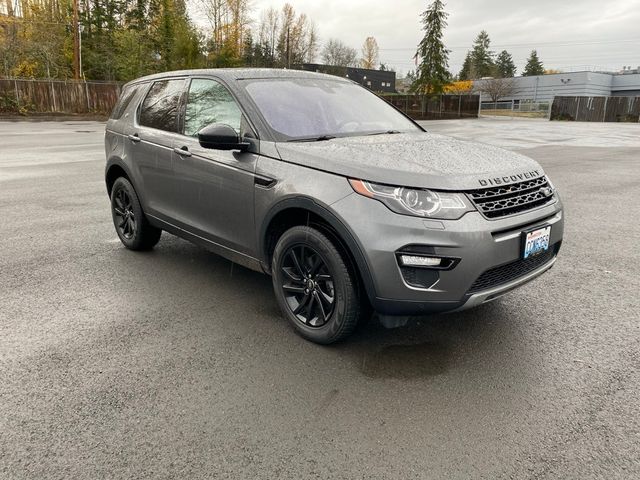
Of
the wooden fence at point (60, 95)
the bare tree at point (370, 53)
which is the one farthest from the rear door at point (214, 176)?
the bare tree at point (370, 53)

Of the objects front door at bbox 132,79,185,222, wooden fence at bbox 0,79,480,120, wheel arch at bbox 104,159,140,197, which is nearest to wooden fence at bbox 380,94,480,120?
wooden fence at bbox 0,79,480,120

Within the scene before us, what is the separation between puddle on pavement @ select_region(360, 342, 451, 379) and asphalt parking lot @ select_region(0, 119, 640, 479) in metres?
0.01

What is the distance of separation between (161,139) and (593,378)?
12.1ft

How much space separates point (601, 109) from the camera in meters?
43.8

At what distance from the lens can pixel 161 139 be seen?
4.40 metres

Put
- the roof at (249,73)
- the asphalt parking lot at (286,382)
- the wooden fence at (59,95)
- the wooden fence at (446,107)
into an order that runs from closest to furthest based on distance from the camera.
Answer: the asphalt parking lot at (286,382) < the roof at (249,73) < the wooden fence at (59,95) < the wooden fence at (446,107)

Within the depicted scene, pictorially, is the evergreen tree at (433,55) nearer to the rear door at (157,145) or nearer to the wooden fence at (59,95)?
the wooden fence at (59,95)

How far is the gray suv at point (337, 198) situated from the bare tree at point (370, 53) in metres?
104

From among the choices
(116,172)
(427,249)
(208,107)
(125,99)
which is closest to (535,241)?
(427,249)

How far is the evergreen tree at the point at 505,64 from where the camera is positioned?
12294 centimetres

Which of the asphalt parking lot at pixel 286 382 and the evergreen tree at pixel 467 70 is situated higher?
the evergreen tree at pixel 467 70

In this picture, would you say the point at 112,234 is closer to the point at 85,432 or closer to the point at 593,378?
the point at 85,432

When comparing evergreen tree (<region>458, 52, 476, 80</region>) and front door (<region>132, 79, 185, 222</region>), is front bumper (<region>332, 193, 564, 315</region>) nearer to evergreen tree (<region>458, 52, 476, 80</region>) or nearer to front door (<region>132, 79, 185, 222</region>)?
front door (<region>132, 79, 185, 222</region>)

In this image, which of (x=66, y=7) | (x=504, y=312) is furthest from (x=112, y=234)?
(x=66, y=7)
